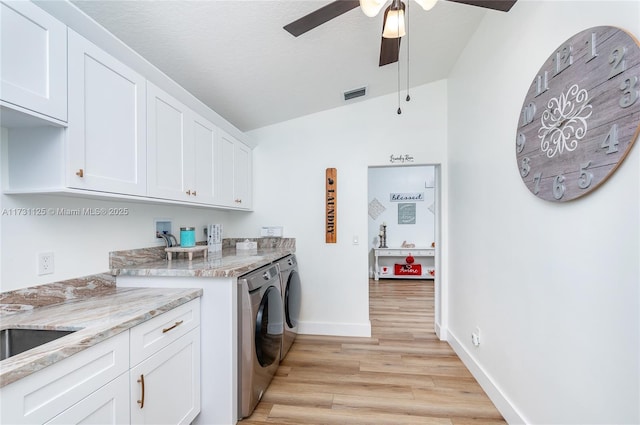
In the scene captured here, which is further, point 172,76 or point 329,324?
point 329,324

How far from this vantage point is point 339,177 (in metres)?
3.21

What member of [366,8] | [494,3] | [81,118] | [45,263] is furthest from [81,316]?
[494,3]

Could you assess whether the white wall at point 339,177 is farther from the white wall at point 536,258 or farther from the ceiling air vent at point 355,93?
the white wall at point 536,258

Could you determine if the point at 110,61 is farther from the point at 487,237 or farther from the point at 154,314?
the point at 487,237

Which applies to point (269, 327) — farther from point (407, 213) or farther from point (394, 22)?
point (407, 213)

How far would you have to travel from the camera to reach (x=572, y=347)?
1235 millimetres

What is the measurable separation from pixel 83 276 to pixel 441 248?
3.10 metres

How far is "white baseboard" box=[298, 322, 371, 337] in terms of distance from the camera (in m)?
3.13

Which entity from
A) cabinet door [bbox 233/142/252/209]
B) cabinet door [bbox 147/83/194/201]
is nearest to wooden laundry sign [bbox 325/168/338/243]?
cabinet door [bbox 233/142/252/209]

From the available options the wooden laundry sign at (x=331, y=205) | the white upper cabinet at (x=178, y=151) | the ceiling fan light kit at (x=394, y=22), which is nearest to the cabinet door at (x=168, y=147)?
the white upper cabinet at (x=178, y=151)

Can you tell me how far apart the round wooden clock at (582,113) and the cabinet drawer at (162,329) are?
2003 mm

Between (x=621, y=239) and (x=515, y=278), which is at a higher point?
(x=621, y=239)

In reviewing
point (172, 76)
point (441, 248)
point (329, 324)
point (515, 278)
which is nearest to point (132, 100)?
point (172, 76)

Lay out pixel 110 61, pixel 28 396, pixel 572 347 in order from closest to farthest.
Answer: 1. pixel 28 396
2. pixel 572 347
3. pixel 110 61
